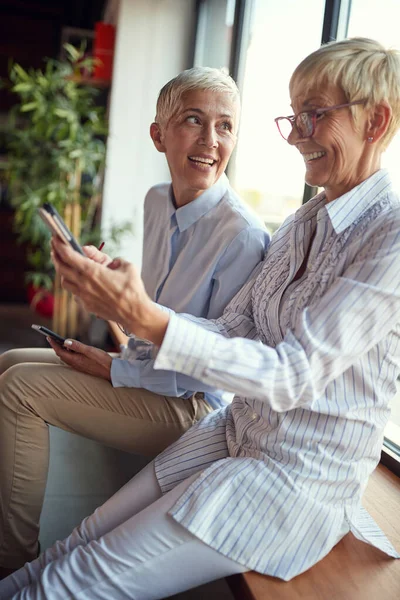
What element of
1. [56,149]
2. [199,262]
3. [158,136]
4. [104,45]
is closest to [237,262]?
[199,262]

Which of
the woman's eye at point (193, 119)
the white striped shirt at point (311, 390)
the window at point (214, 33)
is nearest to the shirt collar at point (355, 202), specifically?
the white striped shirt at point (311, 390)

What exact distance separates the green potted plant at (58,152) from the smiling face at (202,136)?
2762mm

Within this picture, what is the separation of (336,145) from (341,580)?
2.84 ft

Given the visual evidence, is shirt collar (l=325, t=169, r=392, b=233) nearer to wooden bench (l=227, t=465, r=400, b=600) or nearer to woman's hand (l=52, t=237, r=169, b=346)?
Result: woman's hand (l=52, t=237, r=169, b=346)

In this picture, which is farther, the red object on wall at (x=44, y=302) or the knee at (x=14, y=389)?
the red object on wall at (x=44, y=302)

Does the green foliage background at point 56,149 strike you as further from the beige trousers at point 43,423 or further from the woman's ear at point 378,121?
the woman's ear at point 378,121

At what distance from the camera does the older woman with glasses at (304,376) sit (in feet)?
3.74

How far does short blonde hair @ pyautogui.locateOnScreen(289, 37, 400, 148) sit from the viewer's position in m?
1.26

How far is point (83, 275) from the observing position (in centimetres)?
114

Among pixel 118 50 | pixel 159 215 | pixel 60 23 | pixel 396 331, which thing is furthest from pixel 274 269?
pixel 60 23

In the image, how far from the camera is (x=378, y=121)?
1.28 meters

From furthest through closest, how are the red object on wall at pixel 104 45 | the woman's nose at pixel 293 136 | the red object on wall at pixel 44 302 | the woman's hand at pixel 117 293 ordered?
1. the red object on wall at pixel 44 302
2. the red object on wall at pixel 104 45
3. the woman's nose at pixel 293 136
4. the woman's hand at pixel 117 293

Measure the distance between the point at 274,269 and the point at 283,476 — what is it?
0.50 metres

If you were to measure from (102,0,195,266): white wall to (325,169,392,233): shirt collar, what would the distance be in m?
3.47
